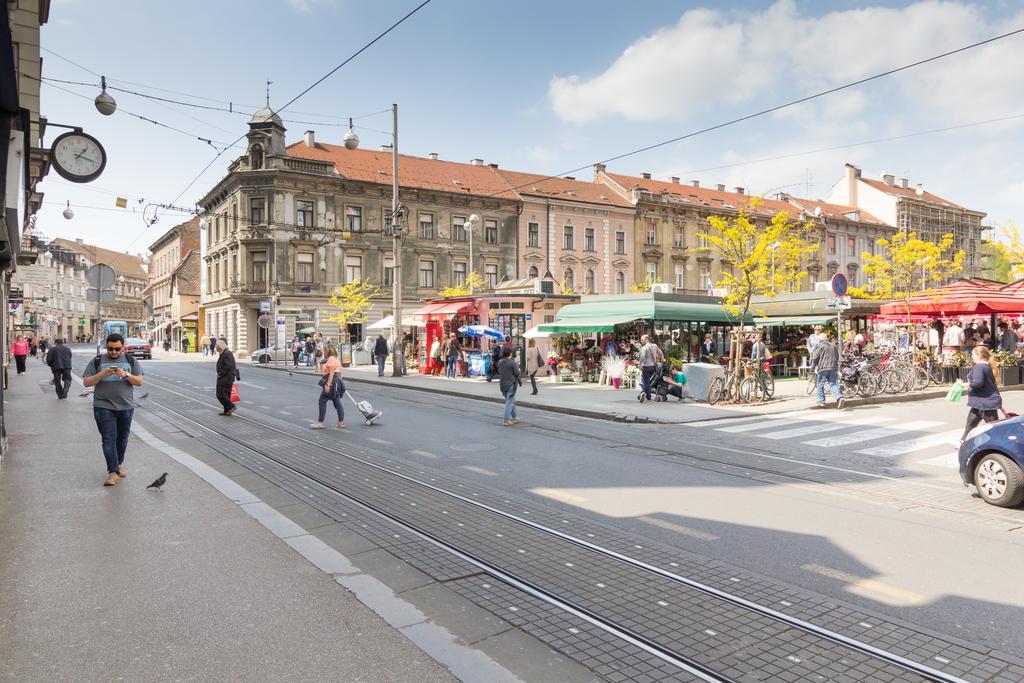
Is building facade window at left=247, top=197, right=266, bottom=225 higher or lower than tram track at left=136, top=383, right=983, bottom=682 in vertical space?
higher

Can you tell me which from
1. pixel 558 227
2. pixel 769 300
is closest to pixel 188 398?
pixel 769 300

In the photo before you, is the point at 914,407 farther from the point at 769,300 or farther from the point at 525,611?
the point at 769,300

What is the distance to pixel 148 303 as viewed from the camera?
3615 inches

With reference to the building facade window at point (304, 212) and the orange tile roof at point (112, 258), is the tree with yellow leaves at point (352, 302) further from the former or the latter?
the orange tile roof at point (112, 258)

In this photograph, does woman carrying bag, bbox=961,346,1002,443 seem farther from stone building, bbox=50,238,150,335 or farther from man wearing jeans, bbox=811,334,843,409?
stone building, bbox=50,238,150,335

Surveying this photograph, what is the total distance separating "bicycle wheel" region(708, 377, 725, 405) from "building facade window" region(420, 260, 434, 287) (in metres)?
34.7

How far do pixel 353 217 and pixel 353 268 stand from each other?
3.55 meters

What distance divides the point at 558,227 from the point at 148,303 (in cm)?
6524

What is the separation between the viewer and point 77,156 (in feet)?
32.0

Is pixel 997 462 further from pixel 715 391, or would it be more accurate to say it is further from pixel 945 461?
pixel 715 391

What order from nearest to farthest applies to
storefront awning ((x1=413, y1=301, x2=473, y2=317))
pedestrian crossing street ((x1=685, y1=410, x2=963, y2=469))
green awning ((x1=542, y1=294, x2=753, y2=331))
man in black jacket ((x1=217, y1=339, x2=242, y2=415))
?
pedestrian crossing street ((x1=685, y1=410, x2=963, y2=469)) → man in black jacket ((x1=217, y1=339, x2=242, y2=415)) → green awning ((x1=542, y1=294, x2=753, y2=331)) → storefront awning ((x1=413, y1=301, x2=473, y2=317))

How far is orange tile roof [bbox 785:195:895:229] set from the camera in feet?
210

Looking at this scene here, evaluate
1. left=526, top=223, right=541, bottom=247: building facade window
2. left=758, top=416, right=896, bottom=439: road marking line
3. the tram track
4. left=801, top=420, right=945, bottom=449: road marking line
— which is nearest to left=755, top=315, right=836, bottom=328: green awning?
left=758, top=416, right=896, bottom=439: road marking line

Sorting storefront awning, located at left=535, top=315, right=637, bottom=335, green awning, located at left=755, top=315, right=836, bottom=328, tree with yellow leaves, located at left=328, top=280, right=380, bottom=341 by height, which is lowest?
storefront awning, located at left=535, top=315, right=637, bottom=335
